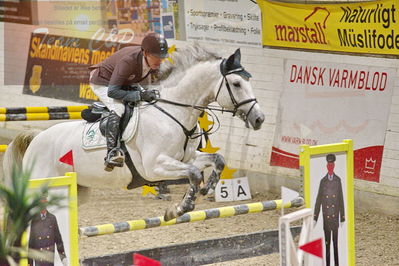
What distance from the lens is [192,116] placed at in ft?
18.6

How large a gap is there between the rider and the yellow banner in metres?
2.55

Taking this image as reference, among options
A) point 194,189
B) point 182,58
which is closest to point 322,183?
point 194,189

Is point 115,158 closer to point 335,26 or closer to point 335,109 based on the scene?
point 335,109

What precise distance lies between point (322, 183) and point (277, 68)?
13.0 ft

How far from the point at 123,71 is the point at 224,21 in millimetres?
3587

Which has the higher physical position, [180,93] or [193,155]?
[180,93]

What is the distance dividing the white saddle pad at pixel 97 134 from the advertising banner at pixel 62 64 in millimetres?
4454

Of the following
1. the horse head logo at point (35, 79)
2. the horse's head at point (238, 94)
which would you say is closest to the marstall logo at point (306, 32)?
the horse's head at point (238, 94)

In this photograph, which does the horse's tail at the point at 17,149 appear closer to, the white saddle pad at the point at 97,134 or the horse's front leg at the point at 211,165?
the white saddle pad at the point at 97,134

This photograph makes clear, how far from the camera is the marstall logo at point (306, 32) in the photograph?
7985mm

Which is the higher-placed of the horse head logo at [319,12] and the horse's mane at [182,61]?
the horse head logo at [319,12]

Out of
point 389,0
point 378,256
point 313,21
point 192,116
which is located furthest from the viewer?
point 313,21

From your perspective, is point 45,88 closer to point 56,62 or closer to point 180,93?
point 56,62

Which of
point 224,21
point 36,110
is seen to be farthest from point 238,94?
point 224,21
